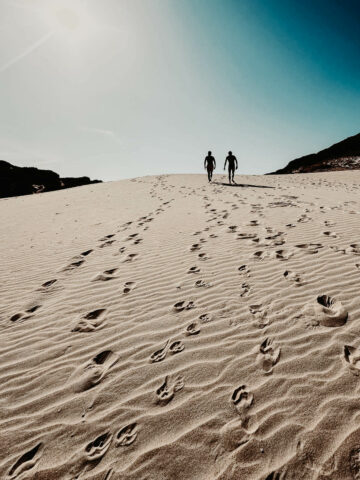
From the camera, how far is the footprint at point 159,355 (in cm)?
265

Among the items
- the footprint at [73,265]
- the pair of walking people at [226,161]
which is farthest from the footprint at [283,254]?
the pair of walking people at [226,161]

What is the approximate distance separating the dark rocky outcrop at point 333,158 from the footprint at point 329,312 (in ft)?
151

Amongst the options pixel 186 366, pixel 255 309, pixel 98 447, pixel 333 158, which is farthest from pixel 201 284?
pixel 333 158

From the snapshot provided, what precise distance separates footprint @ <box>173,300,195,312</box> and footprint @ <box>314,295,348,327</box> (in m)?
1.57

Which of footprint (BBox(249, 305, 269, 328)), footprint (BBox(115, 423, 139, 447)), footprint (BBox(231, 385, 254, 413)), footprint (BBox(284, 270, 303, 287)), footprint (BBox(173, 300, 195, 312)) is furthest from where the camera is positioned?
footprint (BBox(284, 270, 303, 287))

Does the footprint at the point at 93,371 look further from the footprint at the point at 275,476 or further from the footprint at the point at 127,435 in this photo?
the footprint at the point at 275,476

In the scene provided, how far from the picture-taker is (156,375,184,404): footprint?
2.22m

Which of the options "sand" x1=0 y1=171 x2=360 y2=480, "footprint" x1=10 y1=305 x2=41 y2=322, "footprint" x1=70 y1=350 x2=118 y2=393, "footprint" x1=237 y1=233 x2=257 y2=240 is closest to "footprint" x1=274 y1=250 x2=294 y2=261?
"sand" x1=0 y1=171 x2=360 y2=480

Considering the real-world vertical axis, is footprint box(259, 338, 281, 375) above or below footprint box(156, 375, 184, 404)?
above

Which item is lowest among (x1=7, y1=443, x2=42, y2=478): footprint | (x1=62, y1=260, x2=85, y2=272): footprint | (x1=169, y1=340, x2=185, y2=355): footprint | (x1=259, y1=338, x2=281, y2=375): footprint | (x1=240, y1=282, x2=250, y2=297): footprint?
(x1=7, y1=443, x2=42, y2=478): footprint

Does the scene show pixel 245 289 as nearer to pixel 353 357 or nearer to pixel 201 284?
pixel 201 284

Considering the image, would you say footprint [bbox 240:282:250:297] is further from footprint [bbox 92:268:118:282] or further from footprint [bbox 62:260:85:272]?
footprint [bbox 62:260:85:272]

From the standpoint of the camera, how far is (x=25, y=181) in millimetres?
35312

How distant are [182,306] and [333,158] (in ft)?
199
